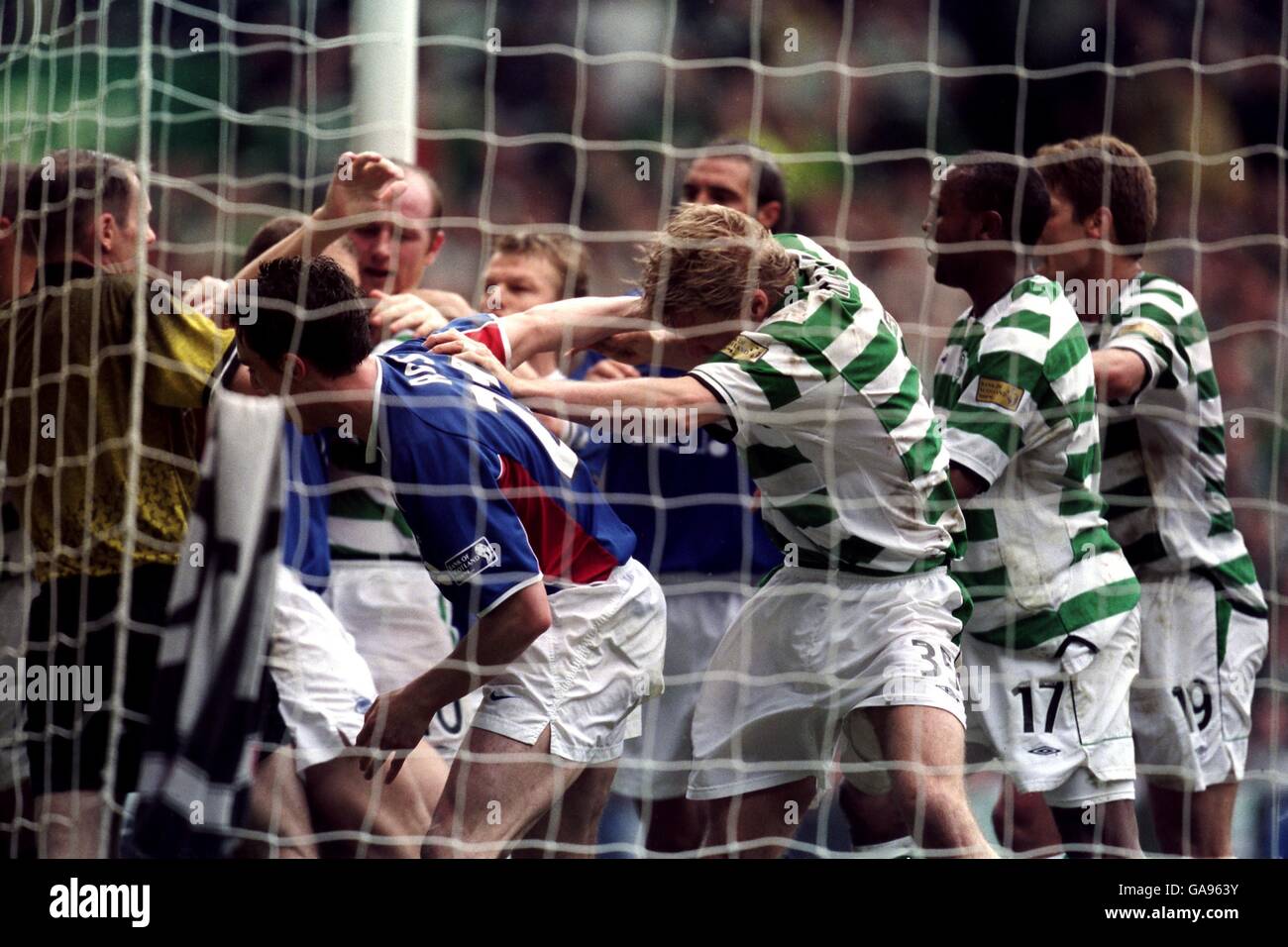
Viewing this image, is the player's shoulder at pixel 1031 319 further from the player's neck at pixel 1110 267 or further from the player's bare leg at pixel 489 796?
the player's bare leg at pixel 489 796

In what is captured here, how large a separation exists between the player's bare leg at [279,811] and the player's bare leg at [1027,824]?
1.39 meters

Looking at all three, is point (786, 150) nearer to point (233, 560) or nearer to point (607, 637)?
point (607, 637)

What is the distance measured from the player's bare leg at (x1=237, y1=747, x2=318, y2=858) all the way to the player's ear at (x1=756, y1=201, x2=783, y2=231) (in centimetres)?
169

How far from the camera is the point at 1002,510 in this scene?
3.53 meters

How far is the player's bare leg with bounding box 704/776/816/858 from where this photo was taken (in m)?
3.35

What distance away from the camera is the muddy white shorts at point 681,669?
398 centimetres

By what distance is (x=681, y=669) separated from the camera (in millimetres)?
4012

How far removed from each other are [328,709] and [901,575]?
44.9 inches

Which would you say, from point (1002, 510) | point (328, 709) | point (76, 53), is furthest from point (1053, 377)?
point (76, 53)

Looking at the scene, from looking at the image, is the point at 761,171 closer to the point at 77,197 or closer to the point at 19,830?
the point at 77,197

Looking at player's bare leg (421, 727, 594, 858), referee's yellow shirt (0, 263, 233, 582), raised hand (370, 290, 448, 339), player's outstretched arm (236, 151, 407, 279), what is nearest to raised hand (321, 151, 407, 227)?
player's outstretched arm (236, 151, 407, 279)
